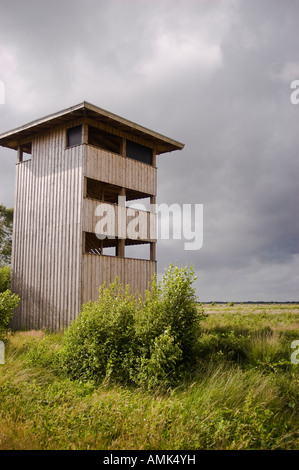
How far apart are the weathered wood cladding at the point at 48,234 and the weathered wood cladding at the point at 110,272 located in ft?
1.29

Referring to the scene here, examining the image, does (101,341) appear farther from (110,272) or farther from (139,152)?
(139,152)

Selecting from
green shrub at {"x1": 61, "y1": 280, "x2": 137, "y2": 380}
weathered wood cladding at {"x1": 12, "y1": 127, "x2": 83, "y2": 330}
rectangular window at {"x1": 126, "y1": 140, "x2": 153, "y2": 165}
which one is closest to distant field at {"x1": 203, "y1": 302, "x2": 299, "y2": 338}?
green shrub at {"x1": 61, "y1": 280, "x2": 137, "y2": 380}

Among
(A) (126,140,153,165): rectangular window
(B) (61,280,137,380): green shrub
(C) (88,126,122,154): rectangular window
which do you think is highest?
(C) (88,126,122,154): rectangular window

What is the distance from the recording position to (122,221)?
20500 mm

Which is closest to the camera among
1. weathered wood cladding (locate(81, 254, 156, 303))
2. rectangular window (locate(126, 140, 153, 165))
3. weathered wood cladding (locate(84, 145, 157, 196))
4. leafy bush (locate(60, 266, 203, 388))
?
leafy bush (locate(60, 266, 203, 388))

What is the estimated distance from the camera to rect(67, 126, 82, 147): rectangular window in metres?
20.1

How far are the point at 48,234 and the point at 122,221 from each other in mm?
3564

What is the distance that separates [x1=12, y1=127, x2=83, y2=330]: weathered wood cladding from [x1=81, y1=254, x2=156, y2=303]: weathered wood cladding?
1.29 ft

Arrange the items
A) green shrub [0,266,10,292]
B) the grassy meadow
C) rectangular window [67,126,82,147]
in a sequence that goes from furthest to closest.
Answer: green shrub [0,266,10,292], rectangular window [67,126,82,147], the grassy meadow

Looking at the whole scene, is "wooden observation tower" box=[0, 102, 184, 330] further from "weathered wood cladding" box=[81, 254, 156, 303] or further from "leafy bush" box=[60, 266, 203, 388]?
"leafy bush" box=[60, 266, 203, 388]

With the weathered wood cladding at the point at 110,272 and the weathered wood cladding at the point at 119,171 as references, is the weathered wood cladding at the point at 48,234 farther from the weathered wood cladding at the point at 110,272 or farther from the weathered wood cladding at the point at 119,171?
the weathered wood cladding at the point at 119,171

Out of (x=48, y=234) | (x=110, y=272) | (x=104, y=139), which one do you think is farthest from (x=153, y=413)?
(x=104, y=139)
